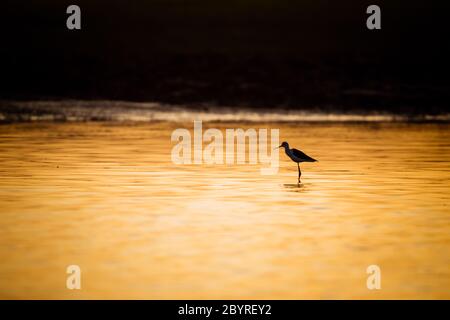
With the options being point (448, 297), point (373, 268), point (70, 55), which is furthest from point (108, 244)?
point (70, 55)

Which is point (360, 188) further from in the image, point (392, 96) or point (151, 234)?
point (392, 96)

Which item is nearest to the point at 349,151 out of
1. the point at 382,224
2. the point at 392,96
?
the point at 382,224

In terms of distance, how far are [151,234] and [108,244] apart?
83 centimetres

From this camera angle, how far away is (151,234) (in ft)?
37.6

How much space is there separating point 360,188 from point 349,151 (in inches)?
429

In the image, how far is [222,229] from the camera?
11.9 meters

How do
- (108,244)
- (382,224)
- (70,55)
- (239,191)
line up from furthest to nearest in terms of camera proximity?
1. (70,55)
2. (239,191)
3. (382,224)
4. (108,244)

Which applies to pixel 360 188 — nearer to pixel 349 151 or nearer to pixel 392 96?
pixel 349 151

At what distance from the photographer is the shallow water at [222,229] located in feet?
29.0

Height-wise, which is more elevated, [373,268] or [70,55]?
[70,55]

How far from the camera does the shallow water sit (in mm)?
8836

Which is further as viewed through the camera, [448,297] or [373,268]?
[373,268]
